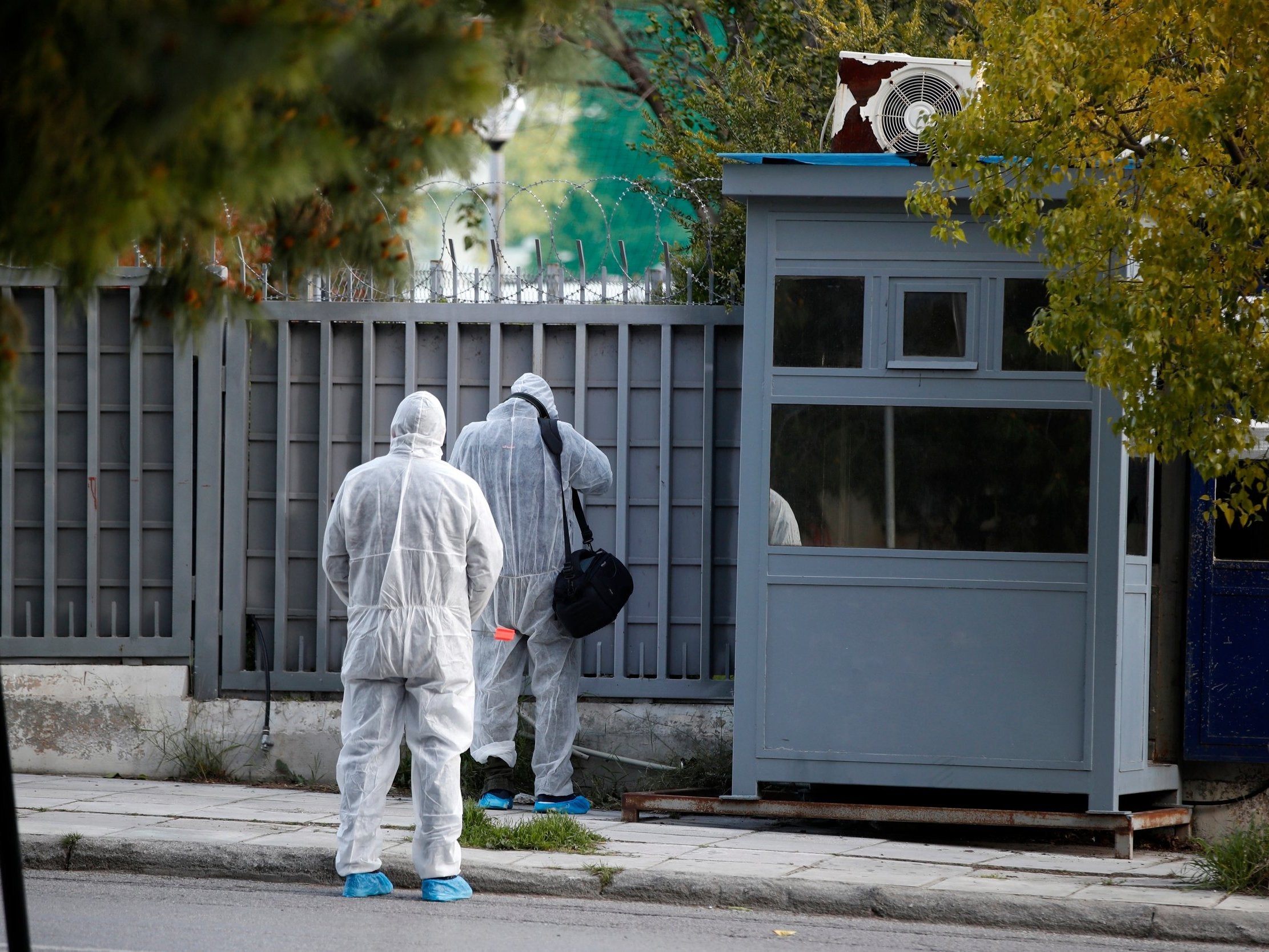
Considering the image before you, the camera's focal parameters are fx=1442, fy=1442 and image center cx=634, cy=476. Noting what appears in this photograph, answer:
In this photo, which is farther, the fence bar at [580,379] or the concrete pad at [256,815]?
the fence bar at [580,379]

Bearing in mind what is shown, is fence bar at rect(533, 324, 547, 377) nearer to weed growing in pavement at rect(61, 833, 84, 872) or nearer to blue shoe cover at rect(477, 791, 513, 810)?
blue shoe cover at rect(477, 791, 513, 810)

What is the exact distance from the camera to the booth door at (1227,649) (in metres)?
7.24

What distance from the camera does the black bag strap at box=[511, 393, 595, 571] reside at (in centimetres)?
723

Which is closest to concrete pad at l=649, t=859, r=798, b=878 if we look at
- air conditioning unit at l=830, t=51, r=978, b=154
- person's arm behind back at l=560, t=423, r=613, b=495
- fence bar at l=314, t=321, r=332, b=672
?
person's arm behind back at l=560, t=423, r=613, b=495

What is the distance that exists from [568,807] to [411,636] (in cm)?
203

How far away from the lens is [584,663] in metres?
7.99

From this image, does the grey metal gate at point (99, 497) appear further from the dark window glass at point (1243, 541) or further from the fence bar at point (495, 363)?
the dark window glass at point (1243, 541)

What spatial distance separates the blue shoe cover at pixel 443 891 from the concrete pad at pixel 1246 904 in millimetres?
2932

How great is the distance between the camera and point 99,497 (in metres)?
8.13

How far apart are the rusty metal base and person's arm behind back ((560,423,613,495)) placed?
155 cm

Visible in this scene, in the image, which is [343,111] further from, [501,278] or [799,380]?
[501,278]

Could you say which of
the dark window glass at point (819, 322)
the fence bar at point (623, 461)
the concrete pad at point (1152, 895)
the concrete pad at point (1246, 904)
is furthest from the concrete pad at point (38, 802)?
the concrete pad at point (1246, 904)

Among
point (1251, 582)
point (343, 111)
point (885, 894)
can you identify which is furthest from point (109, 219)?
point (1251, 582)

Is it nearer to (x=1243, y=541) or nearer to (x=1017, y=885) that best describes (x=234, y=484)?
(x=1017, y=885)
